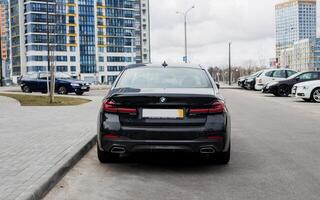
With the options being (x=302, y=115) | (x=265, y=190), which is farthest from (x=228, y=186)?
(x=302, y=115)

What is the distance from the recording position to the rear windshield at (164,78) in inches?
247

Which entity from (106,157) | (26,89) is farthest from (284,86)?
(106,157)

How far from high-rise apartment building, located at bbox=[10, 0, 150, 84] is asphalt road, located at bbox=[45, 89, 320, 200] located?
116m

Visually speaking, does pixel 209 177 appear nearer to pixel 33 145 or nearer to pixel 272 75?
pixel 33 145

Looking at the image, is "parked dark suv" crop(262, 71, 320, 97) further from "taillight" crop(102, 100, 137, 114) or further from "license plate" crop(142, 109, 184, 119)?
"taillight" crop(102, 100, 137, 114)

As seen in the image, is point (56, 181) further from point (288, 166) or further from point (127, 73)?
point (288, 166)

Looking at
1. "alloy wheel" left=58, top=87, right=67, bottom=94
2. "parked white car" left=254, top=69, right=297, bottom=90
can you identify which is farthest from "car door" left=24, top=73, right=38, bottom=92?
"parked white car" left=254, top=69, right=297, bottom=90

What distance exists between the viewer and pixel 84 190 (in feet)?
16.6

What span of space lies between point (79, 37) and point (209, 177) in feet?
421

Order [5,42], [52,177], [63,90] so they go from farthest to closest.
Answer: [5,42] < [63,90] < [52,177]

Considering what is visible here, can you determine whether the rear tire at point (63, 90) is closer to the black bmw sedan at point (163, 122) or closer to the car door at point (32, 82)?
the car door at point (32, 82)

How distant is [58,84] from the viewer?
28.2 m

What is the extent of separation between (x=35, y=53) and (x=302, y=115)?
115 metres

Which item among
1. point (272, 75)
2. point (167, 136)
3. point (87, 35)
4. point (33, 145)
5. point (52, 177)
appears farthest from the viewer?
point (87, 35)
